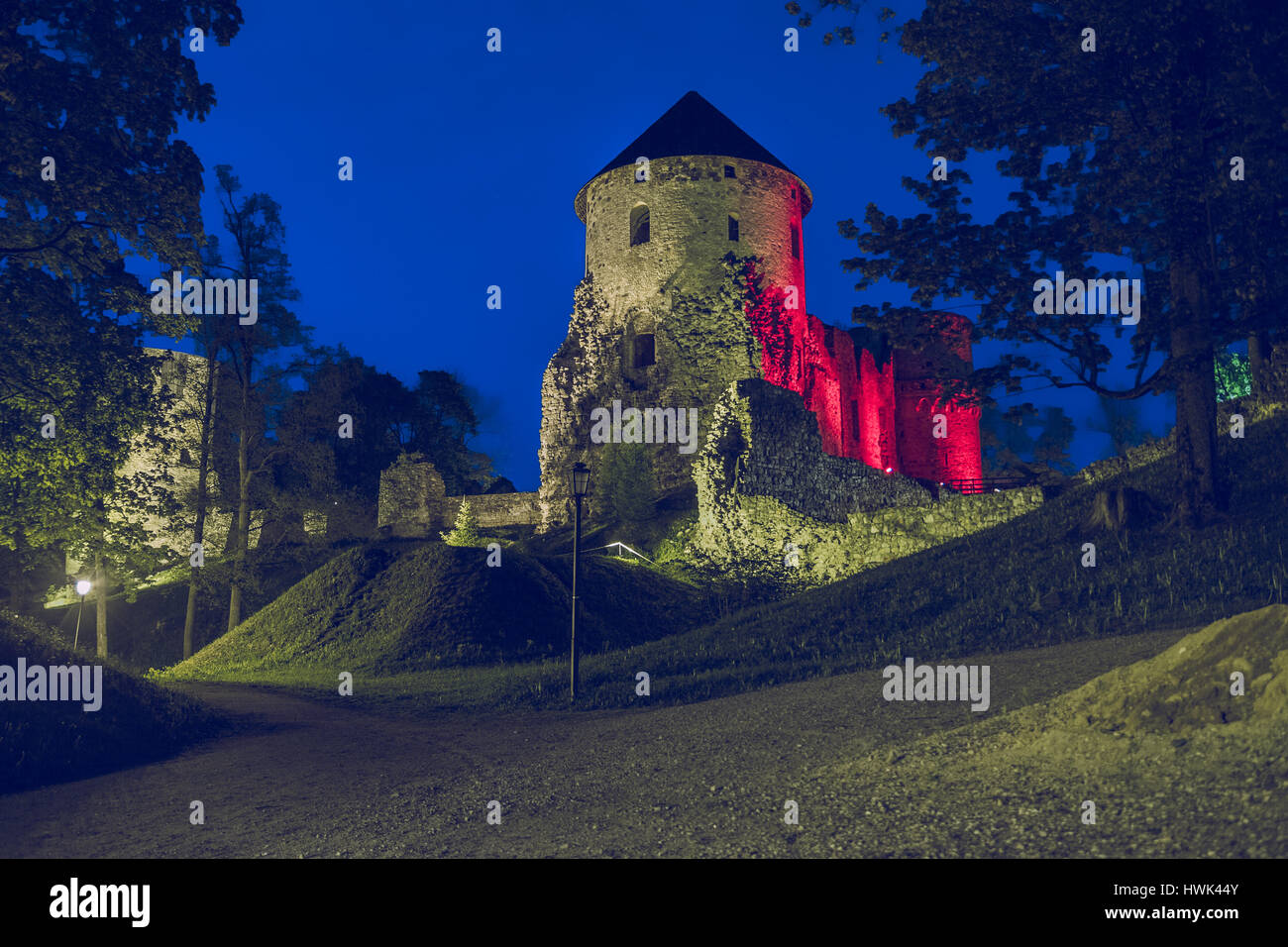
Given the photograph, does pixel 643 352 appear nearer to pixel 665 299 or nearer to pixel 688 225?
pixel 665 299

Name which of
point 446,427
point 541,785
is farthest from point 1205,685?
point 446,427

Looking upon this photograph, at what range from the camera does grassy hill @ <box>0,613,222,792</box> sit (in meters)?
8.74

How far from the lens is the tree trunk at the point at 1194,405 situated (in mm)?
13789

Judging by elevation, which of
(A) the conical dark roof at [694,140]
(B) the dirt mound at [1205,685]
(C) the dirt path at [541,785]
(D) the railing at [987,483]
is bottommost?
(C) the dirt path at [541,785]

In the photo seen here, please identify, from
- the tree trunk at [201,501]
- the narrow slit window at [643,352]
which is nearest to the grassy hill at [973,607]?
the tree trunk at [201,501]

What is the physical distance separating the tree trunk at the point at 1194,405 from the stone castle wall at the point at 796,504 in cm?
778

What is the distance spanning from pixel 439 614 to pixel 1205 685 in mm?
16050

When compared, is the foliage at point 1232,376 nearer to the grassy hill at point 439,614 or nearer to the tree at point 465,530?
the grassy hill at point 439,614

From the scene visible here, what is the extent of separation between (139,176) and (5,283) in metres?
2.53

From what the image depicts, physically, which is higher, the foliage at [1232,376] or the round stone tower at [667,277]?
the round stone tower at [667,277]
